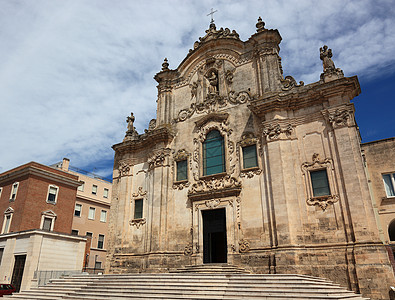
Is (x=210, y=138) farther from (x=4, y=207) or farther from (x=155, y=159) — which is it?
(x=4, y=207)

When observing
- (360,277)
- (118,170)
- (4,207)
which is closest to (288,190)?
(360,277)

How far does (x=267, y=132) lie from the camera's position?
17.9m

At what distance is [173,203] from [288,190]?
7.65 metres

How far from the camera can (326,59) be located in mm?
17984

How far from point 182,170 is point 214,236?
4.81 m

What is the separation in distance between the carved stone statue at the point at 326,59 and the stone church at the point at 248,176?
58 mm

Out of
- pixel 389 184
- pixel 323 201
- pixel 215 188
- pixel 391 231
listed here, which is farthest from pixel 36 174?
pixel 391 231

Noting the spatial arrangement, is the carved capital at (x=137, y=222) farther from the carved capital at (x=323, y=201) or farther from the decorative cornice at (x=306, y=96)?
the carved capital at (x=323, y=201)

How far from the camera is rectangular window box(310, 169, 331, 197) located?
15.9 metres

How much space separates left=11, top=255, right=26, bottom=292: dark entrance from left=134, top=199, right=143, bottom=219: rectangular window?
10.3m

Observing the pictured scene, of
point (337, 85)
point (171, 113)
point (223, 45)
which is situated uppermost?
point (223, 45)

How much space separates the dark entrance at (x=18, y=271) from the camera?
23.5 m

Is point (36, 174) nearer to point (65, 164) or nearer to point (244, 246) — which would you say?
point (65, 164)

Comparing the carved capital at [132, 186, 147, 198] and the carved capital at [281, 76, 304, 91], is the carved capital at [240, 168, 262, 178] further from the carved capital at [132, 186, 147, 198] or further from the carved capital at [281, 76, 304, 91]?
→ the carved capital at [132, 186, 147, 198]
